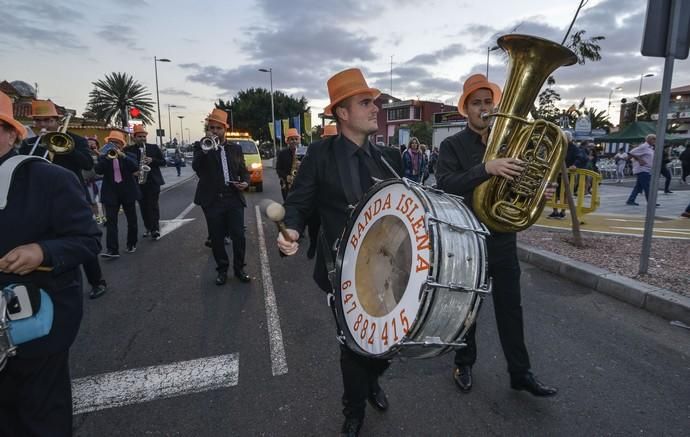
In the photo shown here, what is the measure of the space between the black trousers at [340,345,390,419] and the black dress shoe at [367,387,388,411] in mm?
318

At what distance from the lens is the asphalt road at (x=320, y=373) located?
7.76 feet

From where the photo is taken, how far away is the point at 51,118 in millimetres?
4430

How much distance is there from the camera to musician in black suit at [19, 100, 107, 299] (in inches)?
171

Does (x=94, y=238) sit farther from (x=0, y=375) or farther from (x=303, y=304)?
(x=303, y=304)

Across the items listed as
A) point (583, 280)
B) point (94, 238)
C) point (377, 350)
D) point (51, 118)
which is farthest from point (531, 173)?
point (51, 118)

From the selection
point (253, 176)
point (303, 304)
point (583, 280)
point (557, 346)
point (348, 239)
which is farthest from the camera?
point (253, 176)

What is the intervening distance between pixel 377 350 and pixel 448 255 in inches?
19.5

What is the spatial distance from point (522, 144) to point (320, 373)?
2.06 metres

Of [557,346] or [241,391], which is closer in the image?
[241,391]

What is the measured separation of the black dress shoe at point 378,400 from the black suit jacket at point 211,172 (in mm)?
3273

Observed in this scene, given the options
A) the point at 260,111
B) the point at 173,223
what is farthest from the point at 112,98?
the point at 173,223

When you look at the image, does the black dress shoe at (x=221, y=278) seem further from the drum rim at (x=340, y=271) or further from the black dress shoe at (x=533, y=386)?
the black dress shoe at (x=533, y=386)

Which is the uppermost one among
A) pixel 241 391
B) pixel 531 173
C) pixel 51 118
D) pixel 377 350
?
pixel 51 118

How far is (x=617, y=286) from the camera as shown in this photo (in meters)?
4.20
